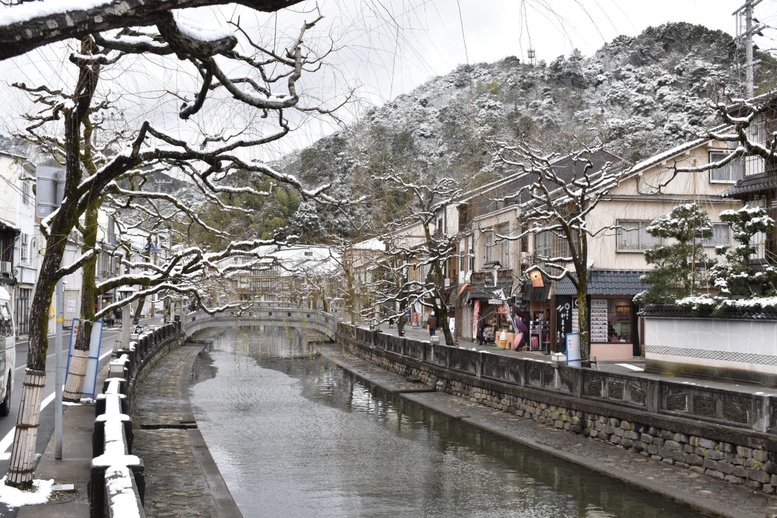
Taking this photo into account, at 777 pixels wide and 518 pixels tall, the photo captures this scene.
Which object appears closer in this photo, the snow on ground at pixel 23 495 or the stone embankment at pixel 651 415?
the snow on ground at pixel 23 495

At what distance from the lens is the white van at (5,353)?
17.2 meters

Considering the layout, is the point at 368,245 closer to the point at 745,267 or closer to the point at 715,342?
the point at 715,342

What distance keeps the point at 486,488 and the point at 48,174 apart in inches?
371

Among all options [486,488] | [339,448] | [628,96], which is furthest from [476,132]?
[628,96]

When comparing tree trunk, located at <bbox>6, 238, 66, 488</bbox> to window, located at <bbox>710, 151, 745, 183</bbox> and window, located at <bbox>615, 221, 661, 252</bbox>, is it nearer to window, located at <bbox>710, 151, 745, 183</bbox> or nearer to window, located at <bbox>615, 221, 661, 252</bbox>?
window, located at <bbox>615, 221, 661, 252</bbox>

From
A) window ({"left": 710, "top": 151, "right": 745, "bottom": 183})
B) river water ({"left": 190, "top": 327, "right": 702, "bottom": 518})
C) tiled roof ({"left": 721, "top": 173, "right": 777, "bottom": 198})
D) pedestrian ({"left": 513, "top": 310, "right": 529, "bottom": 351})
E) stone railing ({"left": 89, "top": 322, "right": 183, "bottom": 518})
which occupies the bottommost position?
river water ({"left": 190, "top": 327, "right": 702, "bottom": 518})

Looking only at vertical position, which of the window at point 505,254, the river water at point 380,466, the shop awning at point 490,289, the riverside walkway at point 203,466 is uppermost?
the window at point 505,254

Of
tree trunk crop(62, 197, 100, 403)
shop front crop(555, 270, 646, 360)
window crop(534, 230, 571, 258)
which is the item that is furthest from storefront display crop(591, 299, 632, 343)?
tree trunk crop(62, 197, 100, 403)

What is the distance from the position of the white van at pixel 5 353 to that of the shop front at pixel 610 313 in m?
23.1

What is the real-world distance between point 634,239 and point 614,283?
8.13 feet

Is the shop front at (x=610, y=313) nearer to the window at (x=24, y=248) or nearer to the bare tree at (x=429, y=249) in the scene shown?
the bare tree at (x=429, y=249)

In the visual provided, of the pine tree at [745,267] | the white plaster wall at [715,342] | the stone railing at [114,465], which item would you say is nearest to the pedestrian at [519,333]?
the white plaster wall at [715,342]

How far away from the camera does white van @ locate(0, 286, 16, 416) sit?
17172 mm

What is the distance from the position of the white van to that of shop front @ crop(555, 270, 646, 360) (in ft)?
75.8
